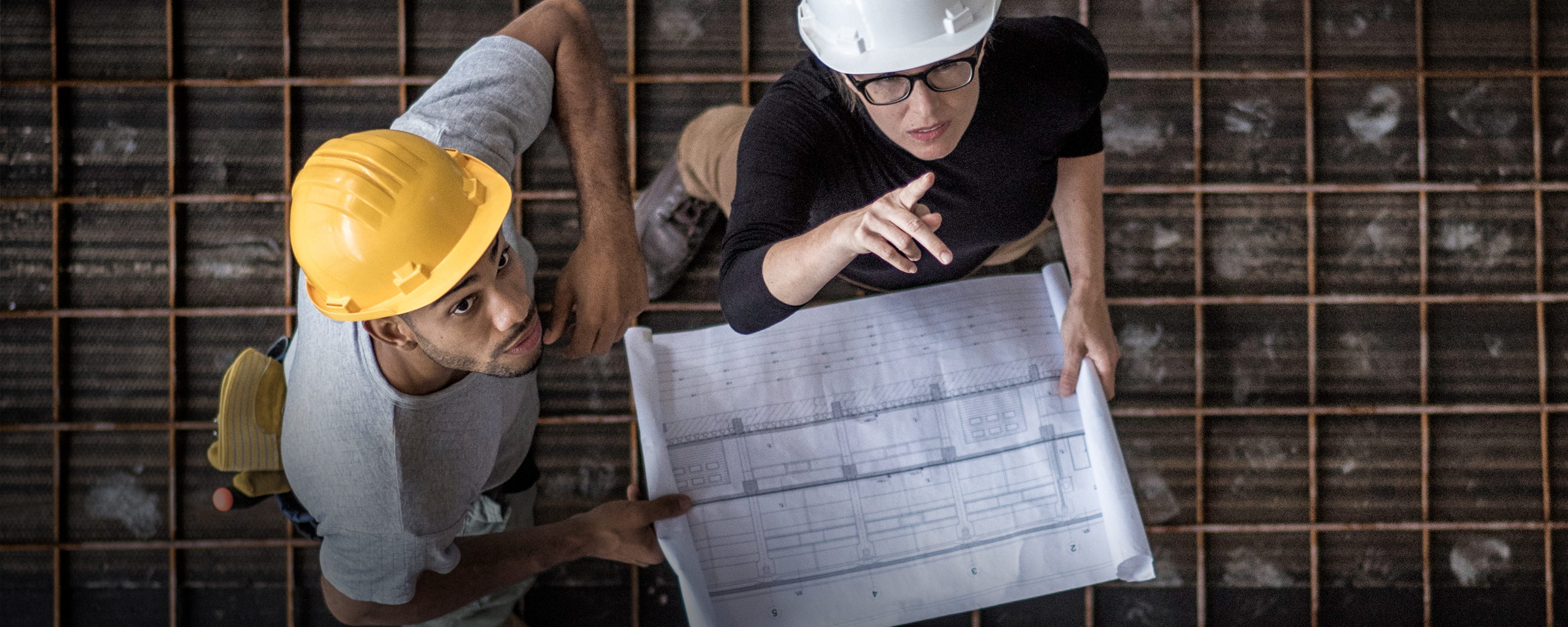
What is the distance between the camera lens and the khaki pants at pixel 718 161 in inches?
73.8

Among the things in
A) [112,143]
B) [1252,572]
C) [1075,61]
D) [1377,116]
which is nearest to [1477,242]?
[1377,116]

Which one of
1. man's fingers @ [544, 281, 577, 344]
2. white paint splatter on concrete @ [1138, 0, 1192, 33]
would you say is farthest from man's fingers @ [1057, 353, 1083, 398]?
white paint splatter on concrete @ [1138, 0, 1192, 33]

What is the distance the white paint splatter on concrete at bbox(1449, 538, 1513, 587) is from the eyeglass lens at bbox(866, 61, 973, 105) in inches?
87.9

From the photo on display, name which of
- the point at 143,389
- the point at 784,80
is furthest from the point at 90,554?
the point at 784,80

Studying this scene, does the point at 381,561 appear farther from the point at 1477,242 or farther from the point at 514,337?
the point at 1477,242

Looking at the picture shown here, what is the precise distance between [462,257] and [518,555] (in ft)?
2.54

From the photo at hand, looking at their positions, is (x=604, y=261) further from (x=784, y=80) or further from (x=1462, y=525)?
(x=1462, y=525)

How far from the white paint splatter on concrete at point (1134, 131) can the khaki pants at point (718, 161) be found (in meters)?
0.43

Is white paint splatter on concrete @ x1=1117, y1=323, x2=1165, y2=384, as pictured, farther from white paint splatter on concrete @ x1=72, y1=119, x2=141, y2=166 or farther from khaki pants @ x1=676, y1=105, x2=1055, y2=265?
white paint splatter on concrete @ x1=72, y1=119, x2=141, y2=166

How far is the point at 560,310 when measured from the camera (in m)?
1.44

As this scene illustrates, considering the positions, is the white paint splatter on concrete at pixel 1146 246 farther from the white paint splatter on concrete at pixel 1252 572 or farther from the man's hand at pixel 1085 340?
the white paint splatter on concrete at pixel 1252 572

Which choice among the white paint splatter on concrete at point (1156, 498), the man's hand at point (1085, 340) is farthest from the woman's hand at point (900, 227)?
the white paint splatter on concrete at point (1156, 498)

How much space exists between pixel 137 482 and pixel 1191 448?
303 cm

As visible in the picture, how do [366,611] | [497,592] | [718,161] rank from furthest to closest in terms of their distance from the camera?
[497,592] → [718,161] → [366,611]
